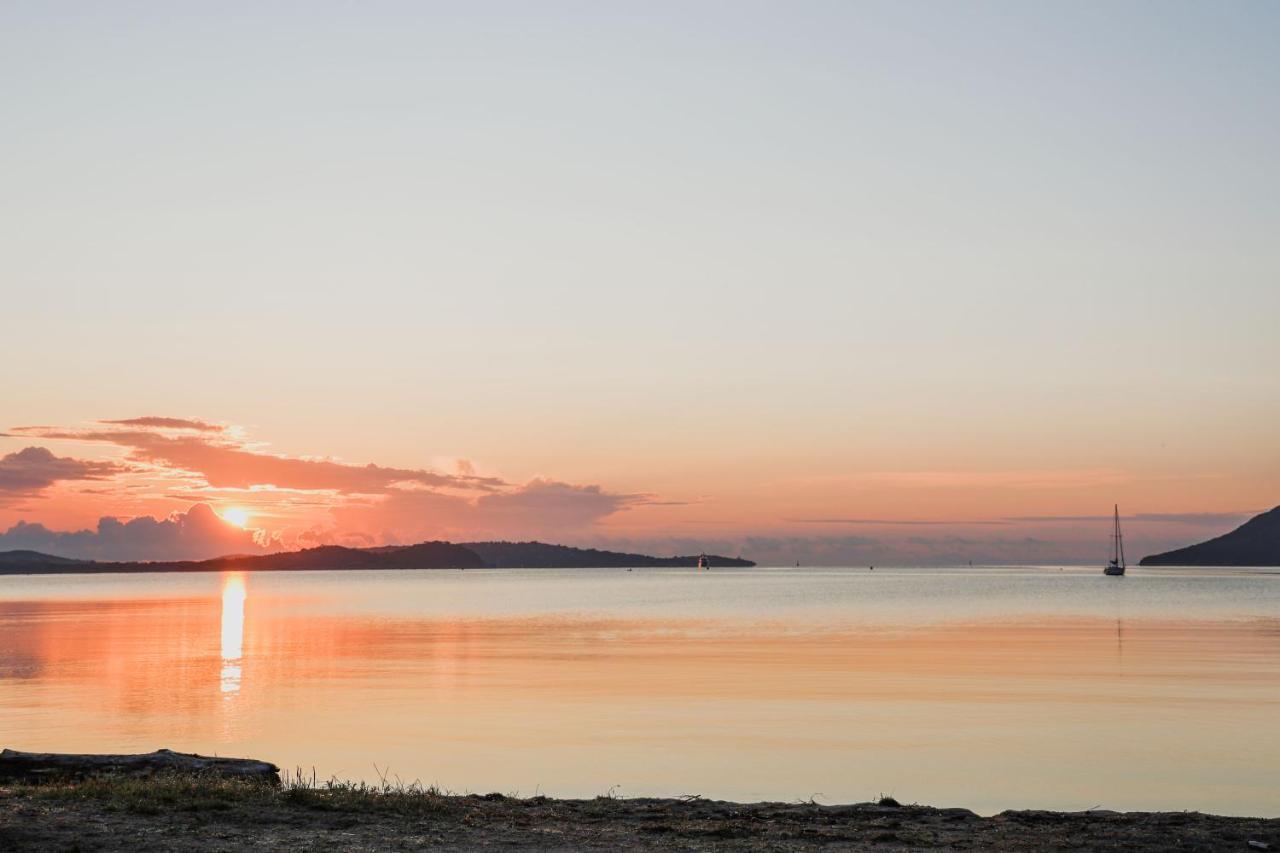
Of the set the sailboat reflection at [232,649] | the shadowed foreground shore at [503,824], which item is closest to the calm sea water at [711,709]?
the sailboat reflection at [232,649]

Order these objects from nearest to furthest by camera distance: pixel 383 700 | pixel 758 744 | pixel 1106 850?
pixel 1106 850
pixel 758 744
pixel 383 700

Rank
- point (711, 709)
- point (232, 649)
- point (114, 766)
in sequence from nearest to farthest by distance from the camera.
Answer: point (114, 766) < point (711, 709) < point (232, 649)

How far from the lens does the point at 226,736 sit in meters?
30.8

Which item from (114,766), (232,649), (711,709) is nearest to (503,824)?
(114,766)

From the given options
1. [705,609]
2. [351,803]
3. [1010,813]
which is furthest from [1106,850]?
[705,609]

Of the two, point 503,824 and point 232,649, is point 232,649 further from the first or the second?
point 503,824

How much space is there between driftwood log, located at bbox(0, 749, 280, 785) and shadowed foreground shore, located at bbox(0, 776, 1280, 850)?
91cm

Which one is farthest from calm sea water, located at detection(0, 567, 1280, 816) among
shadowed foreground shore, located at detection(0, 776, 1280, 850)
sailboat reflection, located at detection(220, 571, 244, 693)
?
shadowed foreground shore, located at detection(0, 776, 1280, 850)

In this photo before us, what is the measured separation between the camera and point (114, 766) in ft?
66.6

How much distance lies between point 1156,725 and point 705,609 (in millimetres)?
80188

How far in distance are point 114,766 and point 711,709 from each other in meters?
18.5

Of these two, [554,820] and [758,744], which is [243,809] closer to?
[554,820]

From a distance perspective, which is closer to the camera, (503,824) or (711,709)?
(503,824)

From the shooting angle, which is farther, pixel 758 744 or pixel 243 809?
pixel 758 744
